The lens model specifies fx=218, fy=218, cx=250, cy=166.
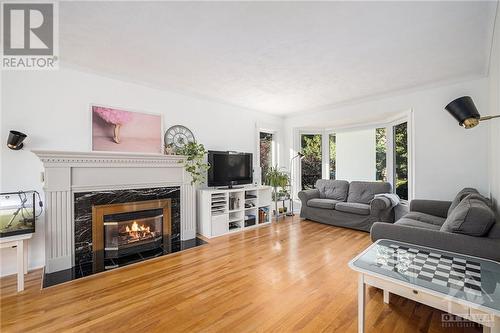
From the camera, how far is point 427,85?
3.57m

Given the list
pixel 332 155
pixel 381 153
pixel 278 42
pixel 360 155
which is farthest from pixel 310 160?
pixel 278 42

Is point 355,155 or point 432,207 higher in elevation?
point 355,155

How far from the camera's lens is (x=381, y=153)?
4.72 metres

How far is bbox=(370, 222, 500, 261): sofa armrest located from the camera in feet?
5.74

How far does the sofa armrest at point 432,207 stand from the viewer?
319cm

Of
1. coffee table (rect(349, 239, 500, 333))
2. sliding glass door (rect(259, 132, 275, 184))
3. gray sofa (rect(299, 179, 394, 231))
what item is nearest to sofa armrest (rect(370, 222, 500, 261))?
coffee table (rect(349, 239, 500, 333))

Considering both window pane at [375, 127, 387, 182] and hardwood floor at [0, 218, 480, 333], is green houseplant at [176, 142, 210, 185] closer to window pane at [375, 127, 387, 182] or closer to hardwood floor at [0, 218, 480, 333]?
hardwood floor at [0, 218, 480, 333]

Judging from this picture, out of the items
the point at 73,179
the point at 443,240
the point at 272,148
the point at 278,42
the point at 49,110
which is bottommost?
the point at 443,240

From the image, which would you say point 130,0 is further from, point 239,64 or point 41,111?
point 41,111

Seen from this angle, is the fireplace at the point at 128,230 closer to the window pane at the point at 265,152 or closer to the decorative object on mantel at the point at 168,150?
the decorative object on mantel at the point at 168,150

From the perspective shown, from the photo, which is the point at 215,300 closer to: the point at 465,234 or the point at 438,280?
the point at 438,280

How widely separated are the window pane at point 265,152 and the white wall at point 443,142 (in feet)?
8.16

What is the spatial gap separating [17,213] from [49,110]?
4.06 ft

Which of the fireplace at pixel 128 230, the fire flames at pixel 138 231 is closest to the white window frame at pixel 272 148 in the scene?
the fireplace at pixel 128 230
